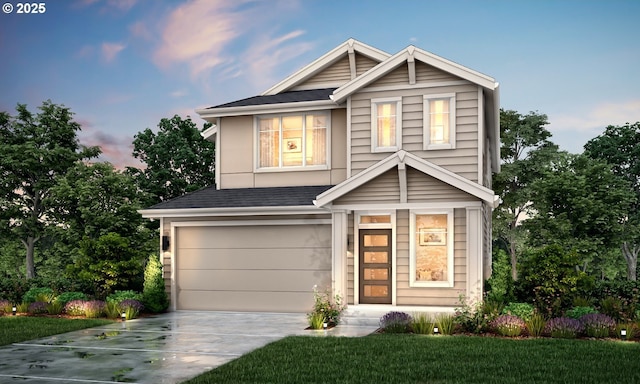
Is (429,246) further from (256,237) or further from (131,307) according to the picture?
(131,307)

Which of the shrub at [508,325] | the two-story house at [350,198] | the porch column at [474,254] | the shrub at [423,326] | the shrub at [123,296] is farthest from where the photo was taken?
the shrub at [123,296]

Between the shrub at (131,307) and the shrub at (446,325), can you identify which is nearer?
the shrub at (446,325)

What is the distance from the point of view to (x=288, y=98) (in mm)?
19750

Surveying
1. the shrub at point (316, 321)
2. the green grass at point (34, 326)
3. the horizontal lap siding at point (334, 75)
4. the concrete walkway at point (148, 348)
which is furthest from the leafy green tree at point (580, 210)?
the green grass at point (34, 326)

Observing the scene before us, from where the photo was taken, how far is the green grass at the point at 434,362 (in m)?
A: 8.78

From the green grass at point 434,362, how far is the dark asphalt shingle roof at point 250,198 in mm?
5858

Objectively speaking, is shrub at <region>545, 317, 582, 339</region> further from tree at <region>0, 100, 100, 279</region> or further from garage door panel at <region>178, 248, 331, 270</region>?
tree at <region>0, 100, 100, 279</region>

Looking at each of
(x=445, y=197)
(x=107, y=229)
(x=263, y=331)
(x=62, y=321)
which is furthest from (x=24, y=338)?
(x=107, y=229)

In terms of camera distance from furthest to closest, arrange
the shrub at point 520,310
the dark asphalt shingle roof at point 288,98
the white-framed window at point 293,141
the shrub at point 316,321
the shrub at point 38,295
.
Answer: the dark asphalt shingle roof at point 288,98 < the white-framed window at point 293,141 < the shrub at point 38,295 < the shrub at point 316,321 < the shrub at point 520,310

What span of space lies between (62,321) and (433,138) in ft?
35.4

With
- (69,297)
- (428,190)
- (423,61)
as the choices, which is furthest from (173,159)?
(428,190)

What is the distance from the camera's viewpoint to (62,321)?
15.6m

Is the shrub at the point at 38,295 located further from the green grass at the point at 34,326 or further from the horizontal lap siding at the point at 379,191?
the horizontal lap siding at the point at 379,191

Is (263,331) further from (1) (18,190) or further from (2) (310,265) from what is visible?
(1) (18,190)
